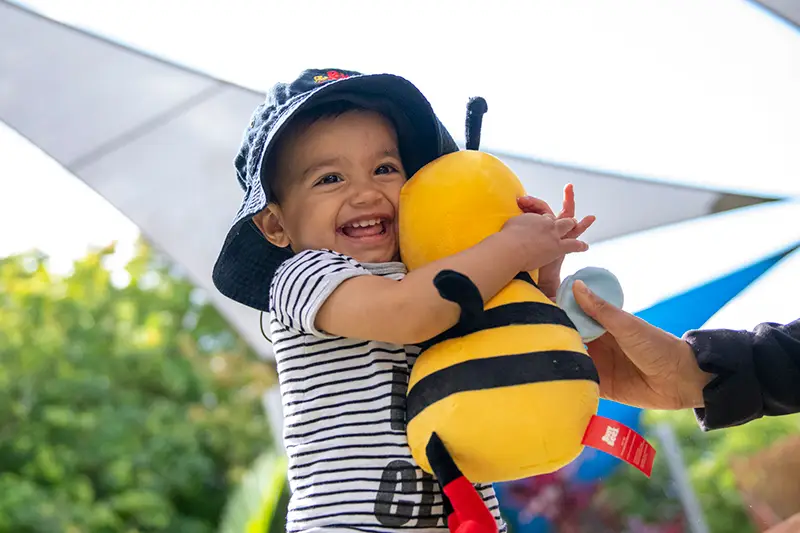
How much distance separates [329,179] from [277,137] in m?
0.08

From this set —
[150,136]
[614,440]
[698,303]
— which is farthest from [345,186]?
[698,303]

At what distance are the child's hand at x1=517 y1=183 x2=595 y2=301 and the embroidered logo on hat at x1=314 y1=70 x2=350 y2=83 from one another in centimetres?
32

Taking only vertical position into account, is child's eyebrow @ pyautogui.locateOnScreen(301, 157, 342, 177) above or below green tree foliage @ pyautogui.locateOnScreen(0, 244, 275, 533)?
below

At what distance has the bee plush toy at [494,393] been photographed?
0.84 m

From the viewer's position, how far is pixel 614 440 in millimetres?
882

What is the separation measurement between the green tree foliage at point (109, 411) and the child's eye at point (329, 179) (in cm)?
635

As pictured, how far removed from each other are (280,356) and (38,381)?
6.98 meters

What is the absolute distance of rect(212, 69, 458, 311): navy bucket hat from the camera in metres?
1.05

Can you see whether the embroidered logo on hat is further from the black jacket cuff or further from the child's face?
the black jacket cuff

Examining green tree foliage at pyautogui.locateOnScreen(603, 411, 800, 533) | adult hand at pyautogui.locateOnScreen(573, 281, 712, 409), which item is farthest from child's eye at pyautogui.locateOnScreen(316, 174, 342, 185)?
green tree foliage at pyautogui.locateOnScreen(603, 411, 800, 533)

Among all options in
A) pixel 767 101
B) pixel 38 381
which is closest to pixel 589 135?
pixel 767 101

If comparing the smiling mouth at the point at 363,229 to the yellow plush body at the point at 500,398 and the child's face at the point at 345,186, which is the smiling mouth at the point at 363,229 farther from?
the yellow plush body at the point at 500,398

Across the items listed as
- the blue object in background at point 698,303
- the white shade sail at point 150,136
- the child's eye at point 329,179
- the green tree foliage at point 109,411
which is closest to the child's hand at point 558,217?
the child's eye at point 329,179

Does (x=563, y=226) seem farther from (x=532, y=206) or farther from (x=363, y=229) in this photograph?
(x=363, y=229)
